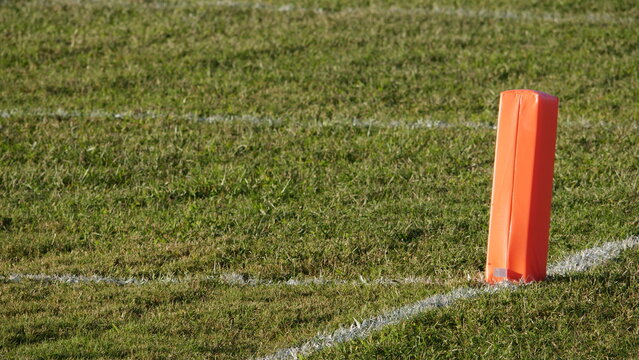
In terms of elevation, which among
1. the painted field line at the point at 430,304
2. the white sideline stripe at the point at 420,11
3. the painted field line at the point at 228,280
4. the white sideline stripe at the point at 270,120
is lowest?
the painted field line at the point at 228,280

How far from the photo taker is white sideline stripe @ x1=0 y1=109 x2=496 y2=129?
801 centimetres

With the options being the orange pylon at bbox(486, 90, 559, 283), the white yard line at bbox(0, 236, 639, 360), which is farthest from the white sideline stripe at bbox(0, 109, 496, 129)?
the orange pylon at bbox(486, 90, 559, 283)

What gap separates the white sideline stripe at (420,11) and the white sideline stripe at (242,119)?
10.6 ft

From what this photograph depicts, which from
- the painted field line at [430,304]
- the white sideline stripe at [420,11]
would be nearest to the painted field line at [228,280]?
the painted field line at [430,304]

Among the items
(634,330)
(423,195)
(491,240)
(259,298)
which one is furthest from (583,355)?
(423,195)

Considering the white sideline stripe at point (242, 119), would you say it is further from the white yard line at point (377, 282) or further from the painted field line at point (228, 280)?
the painted field line at point (228, 280)

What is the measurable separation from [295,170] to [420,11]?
4735 mm

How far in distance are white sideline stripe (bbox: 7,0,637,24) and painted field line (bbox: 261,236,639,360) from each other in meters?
5.90

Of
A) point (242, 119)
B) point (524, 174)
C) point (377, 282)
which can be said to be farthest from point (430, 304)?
point (242, 119)

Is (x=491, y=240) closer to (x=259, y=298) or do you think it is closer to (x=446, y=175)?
(x=259, y=298)

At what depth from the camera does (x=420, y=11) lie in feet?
36.5

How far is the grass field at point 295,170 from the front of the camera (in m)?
4.52

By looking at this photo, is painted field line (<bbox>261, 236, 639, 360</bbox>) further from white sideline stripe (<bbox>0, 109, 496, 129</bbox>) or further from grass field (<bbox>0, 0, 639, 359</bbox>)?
white sideline stripe (<bbox>0, 109, 496, 129</bbox>)

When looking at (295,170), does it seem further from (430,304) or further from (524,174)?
(524,174)
